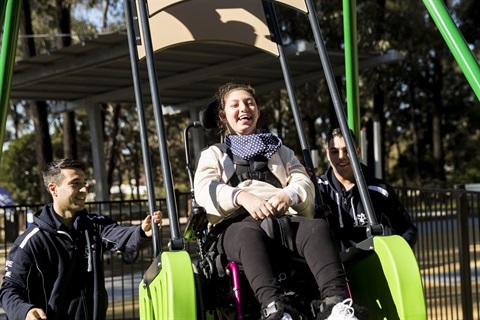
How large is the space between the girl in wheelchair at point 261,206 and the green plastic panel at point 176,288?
1.11 feet

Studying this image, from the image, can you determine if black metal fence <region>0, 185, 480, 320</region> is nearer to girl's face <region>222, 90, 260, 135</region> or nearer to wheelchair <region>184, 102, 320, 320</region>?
girl's face <region>222, 90, 260, 135</region>

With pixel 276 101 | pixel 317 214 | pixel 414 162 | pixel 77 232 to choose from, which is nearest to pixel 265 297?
pixel 317 214

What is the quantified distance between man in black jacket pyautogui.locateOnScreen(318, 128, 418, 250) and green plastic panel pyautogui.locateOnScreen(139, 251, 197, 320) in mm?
1543

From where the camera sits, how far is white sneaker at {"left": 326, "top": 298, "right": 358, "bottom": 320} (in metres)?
3.56

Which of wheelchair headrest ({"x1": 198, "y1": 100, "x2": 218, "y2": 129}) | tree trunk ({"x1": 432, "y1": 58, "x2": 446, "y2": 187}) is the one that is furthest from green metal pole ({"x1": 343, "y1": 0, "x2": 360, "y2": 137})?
tree trunk ({"x1": 432, "y1": 58, "x2": 446, "y2": 187})

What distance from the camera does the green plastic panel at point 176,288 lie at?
11.7 ft

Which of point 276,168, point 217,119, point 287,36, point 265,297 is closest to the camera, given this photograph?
point 265,297

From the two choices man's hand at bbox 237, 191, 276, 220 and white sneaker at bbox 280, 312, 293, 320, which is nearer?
white sneaker at bbox 280, 312, 293, 320

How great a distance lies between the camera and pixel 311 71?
16141 mm

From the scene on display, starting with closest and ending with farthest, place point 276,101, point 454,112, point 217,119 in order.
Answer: point 217,119
point 276,101
point 454,112

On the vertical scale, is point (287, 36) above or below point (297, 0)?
above

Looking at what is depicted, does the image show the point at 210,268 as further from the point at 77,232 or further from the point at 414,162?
the point at 414,162

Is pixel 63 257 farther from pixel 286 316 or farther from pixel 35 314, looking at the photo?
pixel 286 316

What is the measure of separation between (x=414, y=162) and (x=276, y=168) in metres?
41.7
